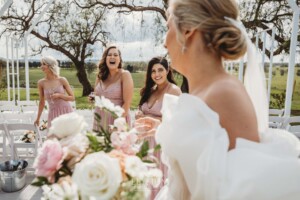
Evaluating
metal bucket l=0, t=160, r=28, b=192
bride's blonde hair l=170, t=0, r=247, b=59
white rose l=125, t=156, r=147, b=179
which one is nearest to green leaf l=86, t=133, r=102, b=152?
white rose l=125, t=156, r=147, b=179

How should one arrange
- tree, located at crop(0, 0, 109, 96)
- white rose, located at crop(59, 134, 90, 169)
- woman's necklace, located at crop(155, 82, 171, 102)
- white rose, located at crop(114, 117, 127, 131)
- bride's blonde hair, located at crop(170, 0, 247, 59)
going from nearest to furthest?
white rose, located at crop(59, 134, 90, 169)
white rose, located at crop(114, 117, 127, 131)
bride's blonde hair, located at crop(170, 0, 247, 59)
woman's necklace, located at crop(155, 82, 171, 102)
tree, located at crop(0, 0, 109, 96)

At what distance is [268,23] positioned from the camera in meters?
10.1

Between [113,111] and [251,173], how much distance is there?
1.59 feet

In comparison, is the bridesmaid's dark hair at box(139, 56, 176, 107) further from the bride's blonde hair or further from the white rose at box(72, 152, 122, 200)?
the white rose at box(72, 152, 122, 200)

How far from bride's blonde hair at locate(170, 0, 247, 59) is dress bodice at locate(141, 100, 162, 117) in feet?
7.56

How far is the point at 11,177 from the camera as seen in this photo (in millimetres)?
4023

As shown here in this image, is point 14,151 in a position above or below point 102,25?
below

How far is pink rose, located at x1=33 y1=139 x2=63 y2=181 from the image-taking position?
0.89 metres

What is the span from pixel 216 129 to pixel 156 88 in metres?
2.71

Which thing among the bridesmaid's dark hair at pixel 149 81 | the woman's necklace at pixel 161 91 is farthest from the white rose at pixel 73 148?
the bridesmaid's dark hair at pixel 149 81

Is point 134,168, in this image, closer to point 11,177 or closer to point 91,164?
point 91,164

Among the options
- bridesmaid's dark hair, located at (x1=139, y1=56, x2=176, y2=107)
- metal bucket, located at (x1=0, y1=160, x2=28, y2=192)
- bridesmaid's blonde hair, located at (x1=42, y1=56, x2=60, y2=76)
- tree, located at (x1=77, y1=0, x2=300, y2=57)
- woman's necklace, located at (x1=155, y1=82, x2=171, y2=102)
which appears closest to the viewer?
woman's necklace, located at (x1=155, y1=82, x2=171, y2=102)

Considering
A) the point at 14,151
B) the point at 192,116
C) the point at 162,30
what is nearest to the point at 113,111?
the point at 192,116

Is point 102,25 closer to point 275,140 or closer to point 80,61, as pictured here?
point 80,61
